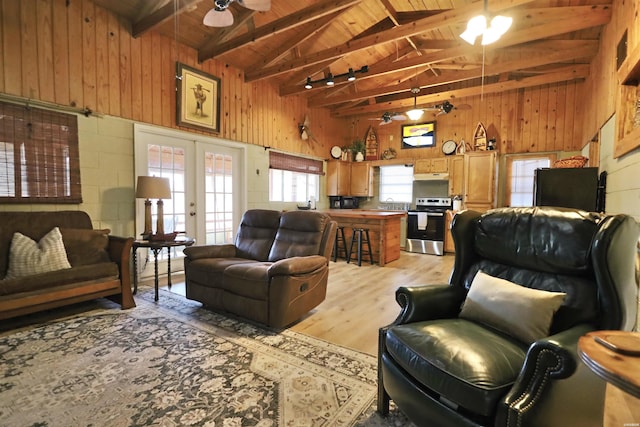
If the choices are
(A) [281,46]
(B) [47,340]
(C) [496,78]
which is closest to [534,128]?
(C) [496,78]

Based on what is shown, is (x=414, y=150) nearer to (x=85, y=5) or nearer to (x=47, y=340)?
(x=85, y=5)

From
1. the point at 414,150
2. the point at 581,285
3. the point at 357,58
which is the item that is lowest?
the point at 581,285

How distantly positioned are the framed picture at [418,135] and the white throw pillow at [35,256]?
6504mm

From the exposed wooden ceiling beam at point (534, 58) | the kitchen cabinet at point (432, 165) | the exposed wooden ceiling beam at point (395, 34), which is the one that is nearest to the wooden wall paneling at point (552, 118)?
the exposed wooden ceiling beam at point (534, 58)

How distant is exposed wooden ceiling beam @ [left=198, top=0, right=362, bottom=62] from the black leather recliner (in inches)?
112

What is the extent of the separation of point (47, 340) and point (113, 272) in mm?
771

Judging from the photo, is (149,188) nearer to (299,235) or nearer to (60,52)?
(60,52)

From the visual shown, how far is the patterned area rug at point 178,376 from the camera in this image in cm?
156

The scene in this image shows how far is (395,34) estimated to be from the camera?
3930 millimetres

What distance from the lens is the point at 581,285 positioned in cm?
149

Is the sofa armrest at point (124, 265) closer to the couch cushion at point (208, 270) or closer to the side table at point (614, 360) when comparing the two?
the couch cushion at point (208, 270)

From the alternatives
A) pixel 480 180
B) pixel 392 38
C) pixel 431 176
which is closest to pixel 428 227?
pixel 431 176

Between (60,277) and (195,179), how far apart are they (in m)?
2.29

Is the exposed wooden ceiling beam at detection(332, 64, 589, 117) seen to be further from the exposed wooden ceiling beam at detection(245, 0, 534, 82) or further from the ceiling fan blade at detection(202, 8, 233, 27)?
the ceiling fan blade at detection(202, 8, 233, 27)
